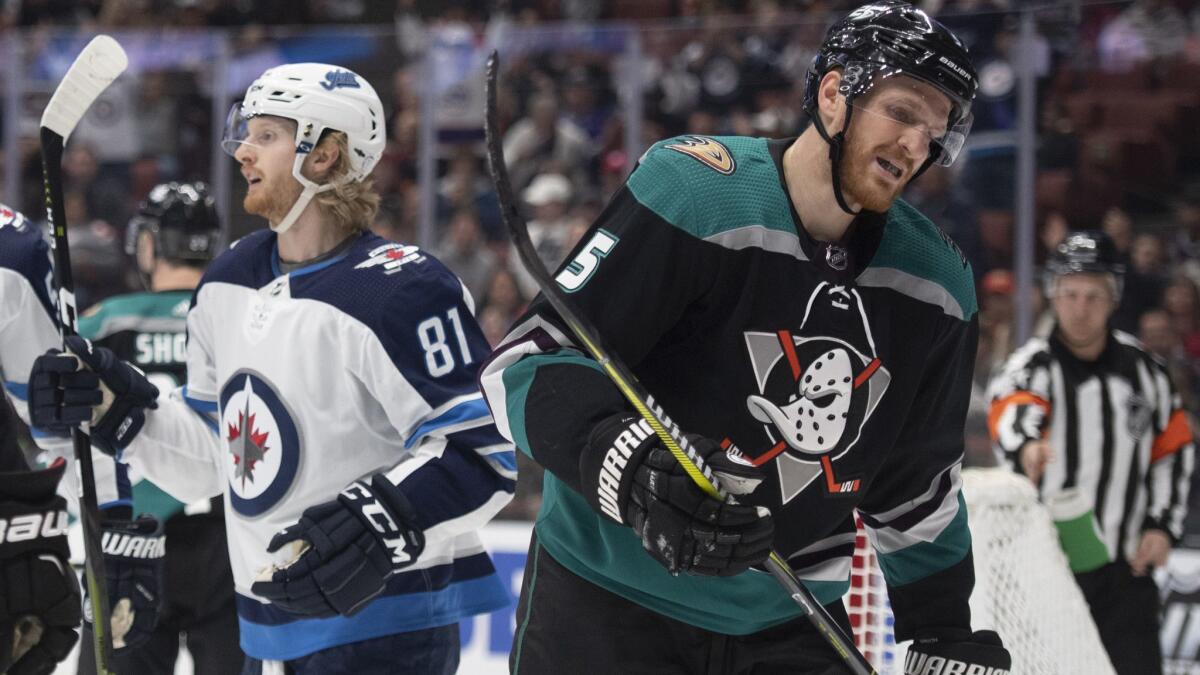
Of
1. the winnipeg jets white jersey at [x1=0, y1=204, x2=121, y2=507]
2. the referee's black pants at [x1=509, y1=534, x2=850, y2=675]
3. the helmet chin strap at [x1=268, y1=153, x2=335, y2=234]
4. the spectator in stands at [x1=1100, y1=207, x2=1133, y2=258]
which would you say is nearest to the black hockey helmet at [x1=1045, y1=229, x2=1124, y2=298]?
the spectator in stands at [x1=1100, y1=207, x2=1133, y2=258]

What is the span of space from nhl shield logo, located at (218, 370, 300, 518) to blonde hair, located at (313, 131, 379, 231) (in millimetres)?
308

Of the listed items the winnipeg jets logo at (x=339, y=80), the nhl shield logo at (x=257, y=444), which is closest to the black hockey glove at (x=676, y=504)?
the nhl shield logo at (x=257, y=444)

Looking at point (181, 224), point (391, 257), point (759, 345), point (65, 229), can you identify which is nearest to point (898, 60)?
point (759, 345)

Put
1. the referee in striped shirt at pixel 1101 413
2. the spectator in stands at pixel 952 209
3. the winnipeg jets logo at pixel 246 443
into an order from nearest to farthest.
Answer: the winnipeg jets logo at pixel 246 443 < the referee in striped shirt at pixel 1101 413 < the spectator in stands at pixel 952 209

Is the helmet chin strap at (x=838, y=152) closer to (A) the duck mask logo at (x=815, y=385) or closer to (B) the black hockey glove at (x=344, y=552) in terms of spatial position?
(A) the duck mask logo at (x=815, y=385)

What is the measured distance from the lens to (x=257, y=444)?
242cm

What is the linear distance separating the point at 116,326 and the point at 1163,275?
3627mm

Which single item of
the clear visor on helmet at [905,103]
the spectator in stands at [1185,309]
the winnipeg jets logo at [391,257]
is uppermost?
the clear visor on helmet at [905,103]

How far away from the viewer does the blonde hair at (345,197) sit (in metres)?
2.55

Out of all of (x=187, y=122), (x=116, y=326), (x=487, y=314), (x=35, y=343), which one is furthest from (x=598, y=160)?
(x=35, y=343)

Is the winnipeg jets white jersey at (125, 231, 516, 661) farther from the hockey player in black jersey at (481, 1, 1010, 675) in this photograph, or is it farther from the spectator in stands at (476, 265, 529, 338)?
the spectator in stands at (476, 265, 529, 338)

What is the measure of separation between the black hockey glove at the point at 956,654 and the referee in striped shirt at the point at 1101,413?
223 centimetres

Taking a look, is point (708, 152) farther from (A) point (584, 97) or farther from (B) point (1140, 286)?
(A) point (584, 97)

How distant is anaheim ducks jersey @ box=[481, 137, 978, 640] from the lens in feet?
5.91
